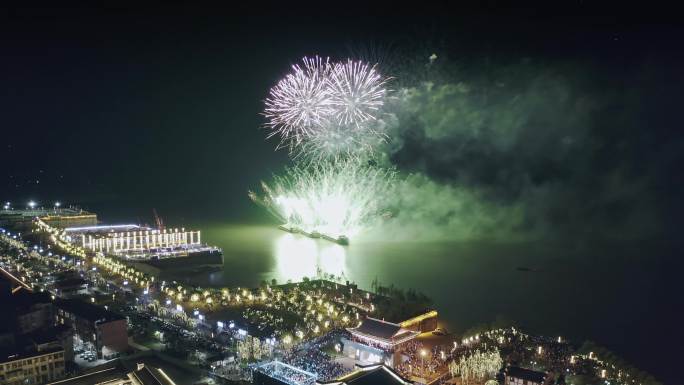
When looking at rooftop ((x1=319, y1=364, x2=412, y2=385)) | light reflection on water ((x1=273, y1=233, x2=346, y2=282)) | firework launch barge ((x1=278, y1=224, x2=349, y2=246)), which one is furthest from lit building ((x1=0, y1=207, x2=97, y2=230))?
rooftop ((x1=319, y1=364, x2=412, y2=385))

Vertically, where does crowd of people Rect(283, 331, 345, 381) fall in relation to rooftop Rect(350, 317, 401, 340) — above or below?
below

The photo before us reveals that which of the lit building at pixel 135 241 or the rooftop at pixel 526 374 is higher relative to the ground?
the lit building at pixel 135 241

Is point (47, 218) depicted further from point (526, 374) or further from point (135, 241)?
point (526, 374)

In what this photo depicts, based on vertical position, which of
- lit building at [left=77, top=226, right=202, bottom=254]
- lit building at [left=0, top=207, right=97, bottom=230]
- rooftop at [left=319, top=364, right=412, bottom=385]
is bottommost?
rooftop at [left=319, top=364, right=412, bottom=385]

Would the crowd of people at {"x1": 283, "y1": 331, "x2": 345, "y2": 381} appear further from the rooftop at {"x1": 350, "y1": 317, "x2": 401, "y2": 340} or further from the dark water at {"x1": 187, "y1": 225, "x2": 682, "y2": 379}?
the dark water at {"x1": 187, "y1": 225, "x2": 682, "y2": 379}

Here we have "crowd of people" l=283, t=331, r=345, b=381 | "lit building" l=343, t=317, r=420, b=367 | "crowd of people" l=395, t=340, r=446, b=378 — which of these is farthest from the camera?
"lit building" l=343, t=317, r=420, b=367

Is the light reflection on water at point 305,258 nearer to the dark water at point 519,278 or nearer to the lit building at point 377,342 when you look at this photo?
the dark water at point 519,278

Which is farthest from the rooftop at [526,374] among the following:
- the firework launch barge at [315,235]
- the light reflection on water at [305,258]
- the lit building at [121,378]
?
the firework launch barge at [315,235]
